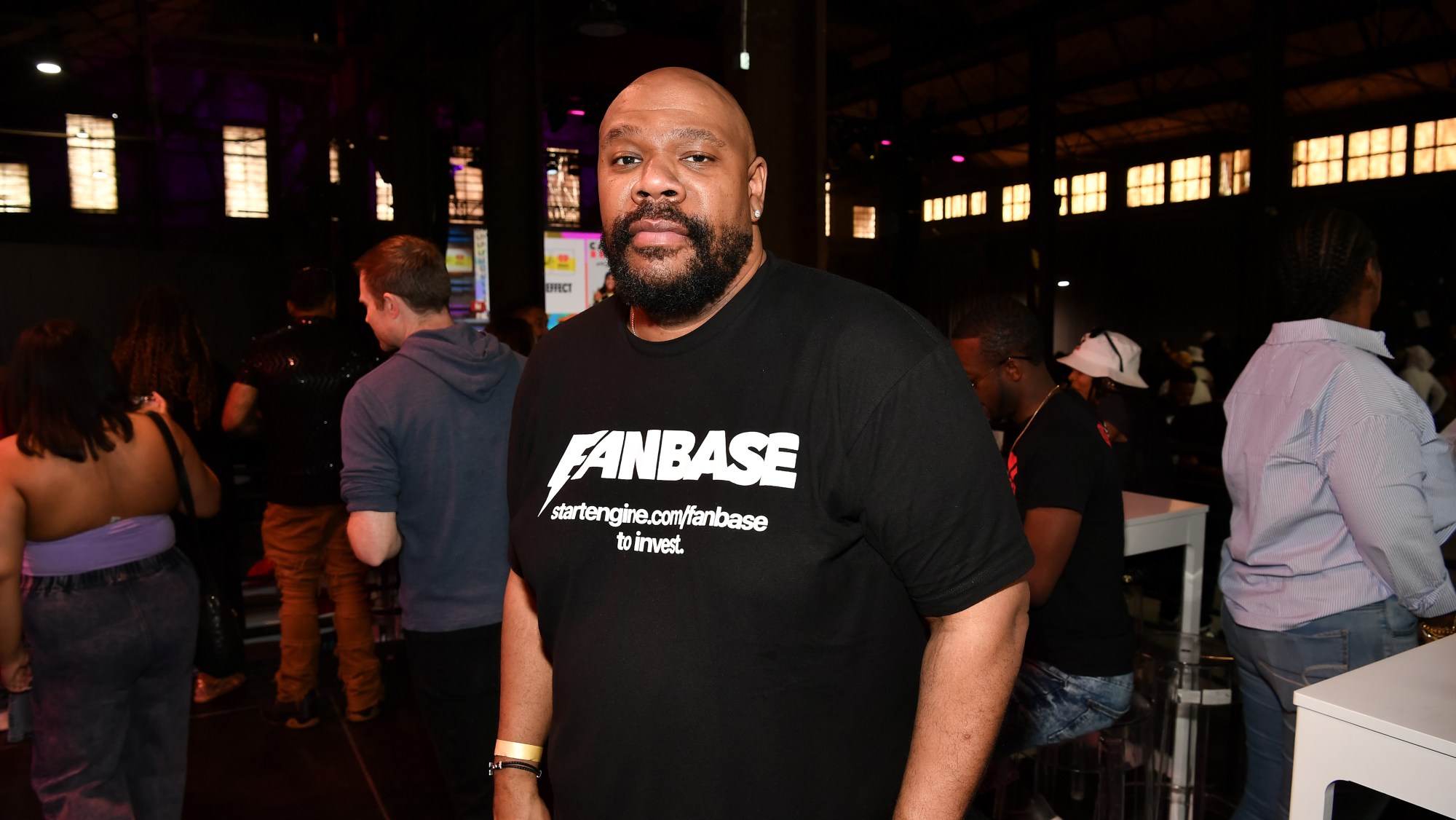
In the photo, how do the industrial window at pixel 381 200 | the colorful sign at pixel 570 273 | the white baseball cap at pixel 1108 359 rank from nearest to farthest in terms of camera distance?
the white baseball cap at pixel 1108 359
the industrial window at pixel 381 200
the colorful sign at pixel 570 273

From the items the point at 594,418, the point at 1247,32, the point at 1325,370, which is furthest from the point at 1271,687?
the point at 1247,32

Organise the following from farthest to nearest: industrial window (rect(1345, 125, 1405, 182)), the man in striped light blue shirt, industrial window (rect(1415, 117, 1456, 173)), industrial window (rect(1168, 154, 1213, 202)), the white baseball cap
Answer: industrial window (rect(1168, 154, 1213, 202))
industrial window (rect(1345, 125, 1405, 182))
industrial window (rect(1415, 117, 1456, 173))
the white baseball cap
the man in striped light blue shirt

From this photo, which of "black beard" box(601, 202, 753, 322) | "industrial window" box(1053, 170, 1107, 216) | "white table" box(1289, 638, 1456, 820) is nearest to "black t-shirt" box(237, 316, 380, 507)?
"black beard" box(601, 202, 753, 322)

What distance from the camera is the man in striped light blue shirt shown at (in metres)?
1.83

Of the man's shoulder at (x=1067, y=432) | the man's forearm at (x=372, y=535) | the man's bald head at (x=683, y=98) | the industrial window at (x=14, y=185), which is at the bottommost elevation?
the man's forearm at (x=372, y=535)

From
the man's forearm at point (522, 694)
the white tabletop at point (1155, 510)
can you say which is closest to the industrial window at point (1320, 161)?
the white tabletop at point (1155, 510)

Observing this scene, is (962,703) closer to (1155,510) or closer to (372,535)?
(372,535)

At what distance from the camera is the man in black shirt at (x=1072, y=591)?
219cm

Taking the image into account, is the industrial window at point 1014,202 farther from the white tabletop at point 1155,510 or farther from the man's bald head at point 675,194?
the man's bald head at point 675,194

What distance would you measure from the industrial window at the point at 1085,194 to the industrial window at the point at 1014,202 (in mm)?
3874

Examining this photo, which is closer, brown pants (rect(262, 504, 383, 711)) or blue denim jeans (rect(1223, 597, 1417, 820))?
blue denim jeans (rect(1223, 597, 1417, 820))

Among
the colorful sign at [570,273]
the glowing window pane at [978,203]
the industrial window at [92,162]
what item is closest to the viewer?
the industrial window at [92,162]

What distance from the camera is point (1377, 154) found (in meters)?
14.7

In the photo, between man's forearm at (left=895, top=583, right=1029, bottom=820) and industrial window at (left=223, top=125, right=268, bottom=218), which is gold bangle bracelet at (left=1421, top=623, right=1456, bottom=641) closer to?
man's forearm at (left=895, top=583, right=1029, bottom=820)
